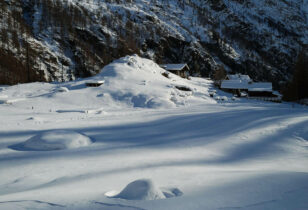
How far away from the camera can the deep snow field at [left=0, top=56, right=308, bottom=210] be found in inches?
183

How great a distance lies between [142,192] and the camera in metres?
4.81

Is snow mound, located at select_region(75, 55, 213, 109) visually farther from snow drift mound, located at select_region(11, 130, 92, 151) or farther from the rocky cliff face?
the rocky cliff face

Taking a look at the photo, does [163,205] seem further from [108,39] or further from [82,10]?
[82,10]

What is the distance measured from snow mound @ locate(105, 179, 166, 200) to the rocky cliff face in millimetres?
53912

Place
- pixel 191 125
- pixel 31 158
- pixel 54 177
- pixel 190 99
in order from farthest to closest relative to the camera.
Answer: pixel 190 99 → pixel 191 125 → pixel 31 158 → pixel 54 177

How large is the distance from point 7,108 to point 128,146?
17.5m

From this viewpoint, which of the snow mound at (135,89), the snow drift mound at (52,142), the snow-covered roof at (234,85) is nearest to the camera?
the snow drift mound at (52,142)

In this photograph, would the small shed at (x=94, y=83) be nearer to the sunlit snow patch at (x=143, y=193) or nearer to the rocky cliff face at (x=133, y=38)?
the sunlit snow patch at (x=143, y=193)

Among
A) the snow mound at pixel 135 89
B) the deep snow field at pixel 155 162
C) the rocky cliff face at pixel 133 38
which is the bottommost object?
the deep snow field at pixel 155 162

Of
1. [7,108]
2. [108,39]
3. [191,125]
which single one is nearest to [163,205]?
[191,125]

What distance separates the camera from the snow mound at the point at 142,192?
15.5ft

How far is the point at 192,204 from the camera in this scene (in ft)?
14.5

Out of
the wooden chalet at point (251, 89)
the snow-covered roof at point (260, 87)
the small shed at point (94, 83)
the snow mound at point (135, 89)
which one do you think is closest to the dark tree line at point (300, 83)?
the wooden chalet at point (251, 89)

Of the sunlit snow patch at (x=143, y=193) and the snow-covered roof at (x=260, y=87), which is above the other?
the snow-covered roof at (x=260, y=87)
